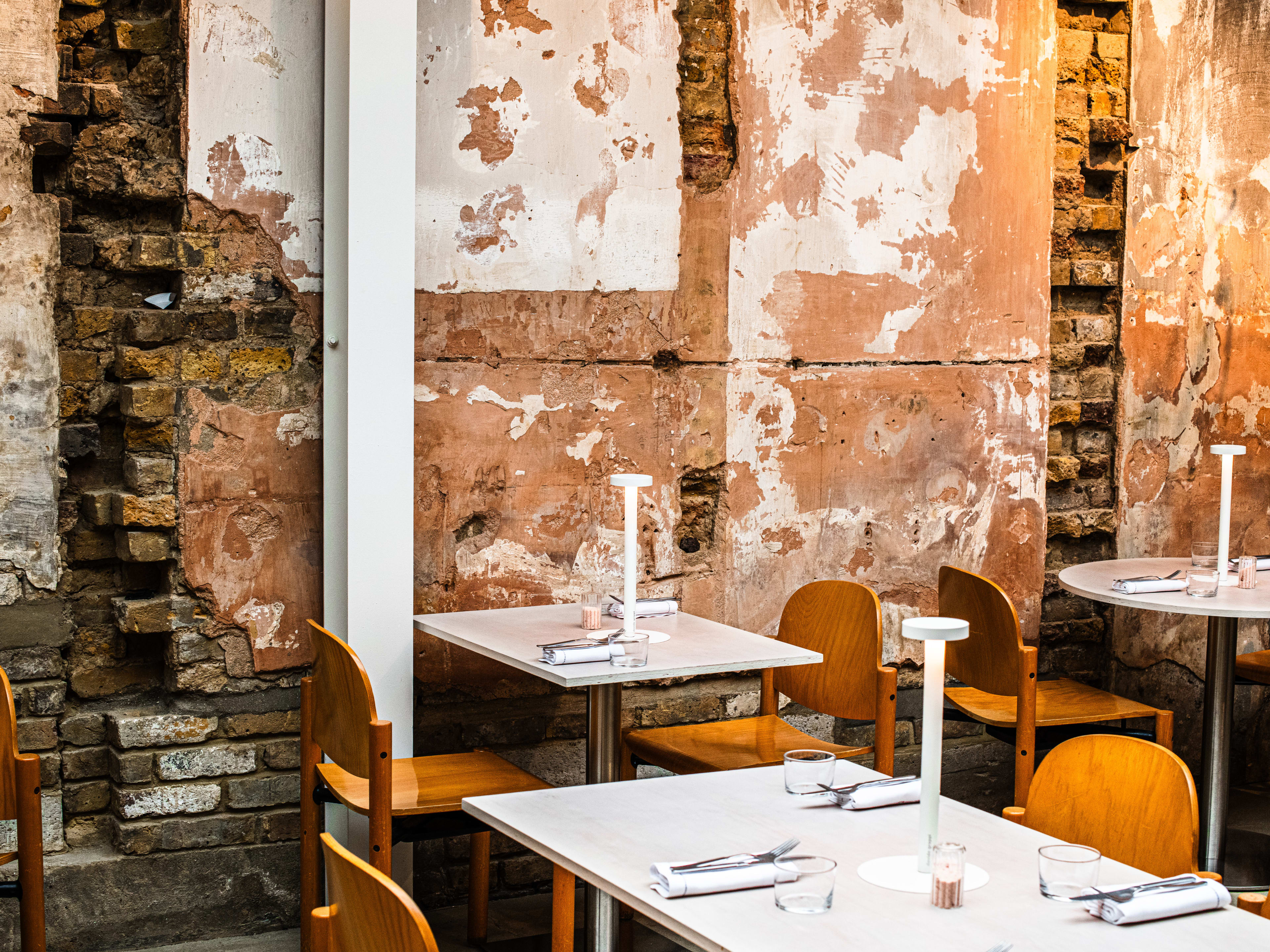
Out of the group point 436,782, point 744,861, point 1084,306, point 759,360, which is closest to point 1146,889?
point 744,861

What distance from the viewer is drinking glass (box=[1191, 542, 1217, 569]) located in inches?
153

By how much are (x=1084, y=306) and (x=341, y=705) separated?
9.97 ft

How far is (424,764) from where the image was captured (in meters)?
3.28

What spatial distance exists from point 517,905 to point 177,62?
8.03 ft

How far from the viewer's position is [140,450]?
3.36 meters

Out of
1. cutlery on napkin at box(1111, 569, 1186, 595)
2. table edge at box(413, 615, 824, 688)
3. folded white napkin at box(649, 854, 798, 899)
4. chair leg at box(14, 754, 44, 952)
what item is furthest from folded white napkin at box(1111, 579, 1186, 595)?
chair leg at box(14, 754, 44, 952)

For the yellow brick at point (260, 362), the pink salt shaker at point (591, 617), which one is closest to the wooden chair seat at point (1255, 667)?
the pink salt shaker at point (591, 617)

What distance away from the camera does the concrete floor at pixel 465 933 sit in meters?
3.39

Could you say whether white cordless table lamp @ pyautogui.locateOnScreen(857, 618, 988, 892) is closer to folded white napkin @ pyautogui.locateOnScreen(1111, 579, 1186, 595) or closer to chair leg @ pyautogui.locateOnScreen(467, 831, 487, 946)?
chair leg @ pyautogui.locateOnScreen(467, 831, 487, 946)

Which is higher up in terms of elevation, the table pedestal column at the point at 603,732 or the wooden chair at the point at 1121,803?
the wooden chair at the point at 1121,803

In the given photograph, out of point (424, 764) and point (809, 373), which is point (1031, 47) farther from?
point (424, 764)

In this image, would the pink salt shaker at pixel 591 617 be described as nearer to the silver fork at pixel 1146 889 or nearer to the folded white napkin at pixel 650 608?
the folded white napkin at pixel 650 608

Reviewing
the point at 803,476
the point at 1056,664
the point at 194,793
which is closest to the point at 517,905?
the point at 194,793

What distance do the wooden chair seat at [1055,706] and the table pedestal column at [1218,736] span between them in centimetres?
17
